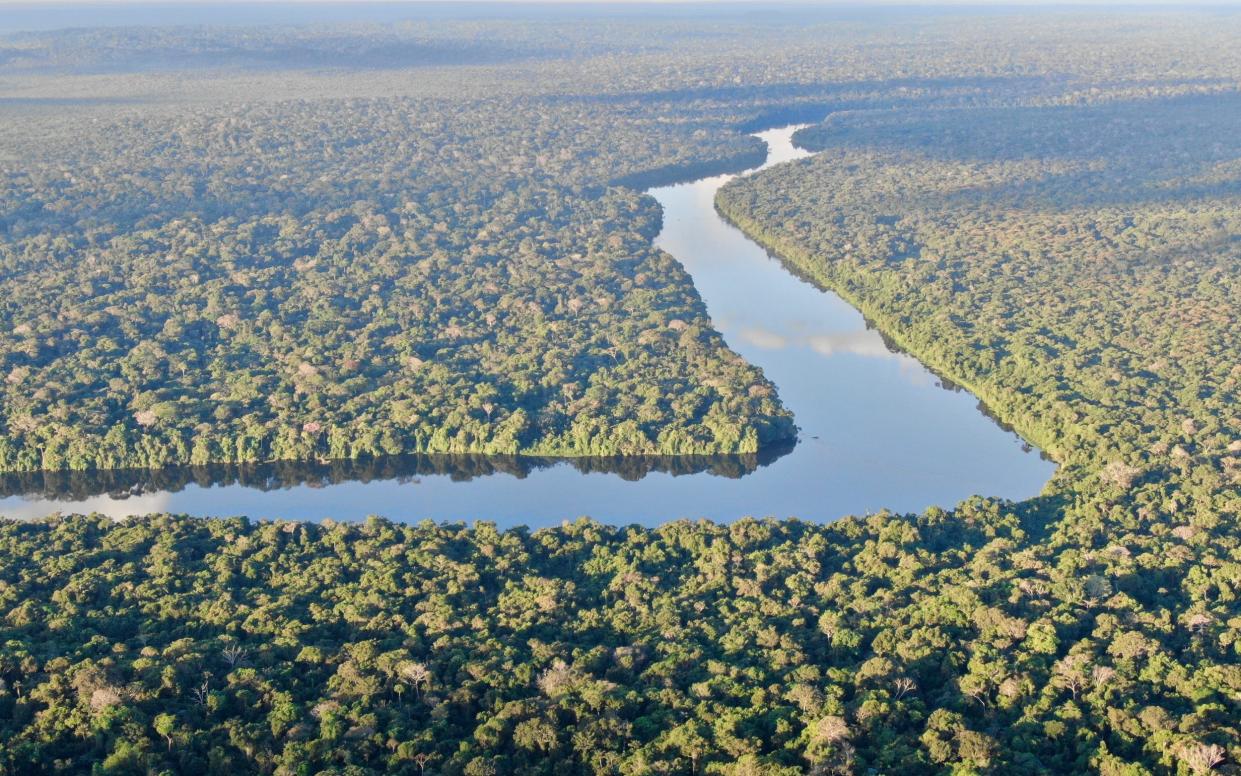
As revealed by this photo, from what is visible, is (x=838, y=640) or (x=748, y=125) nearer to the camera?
(x=838, y=640)

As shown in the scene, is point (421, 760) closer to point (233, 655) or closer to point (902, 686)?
point (233, 655)

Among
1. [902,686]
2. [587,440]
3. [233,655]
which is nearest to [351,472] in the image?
[587,440]

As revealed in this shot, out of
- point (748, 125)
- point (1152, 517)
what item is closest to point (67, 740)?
point (1152, 517)

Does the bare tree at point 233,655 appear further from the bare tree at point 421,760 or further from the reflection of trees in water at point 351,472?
the reflection of trees in water at point 351,472

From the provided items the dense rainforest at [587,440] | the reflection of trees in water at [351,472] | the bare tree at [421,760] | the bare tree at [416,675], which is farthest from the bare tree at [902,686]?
the reflection of trees in water at [351,472]

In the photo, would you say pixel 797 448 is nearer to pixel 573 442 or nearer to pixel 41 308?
pixel 573 442

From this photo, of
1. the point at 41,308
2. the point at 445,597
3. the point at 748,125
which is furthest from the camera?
the point at 748,125
